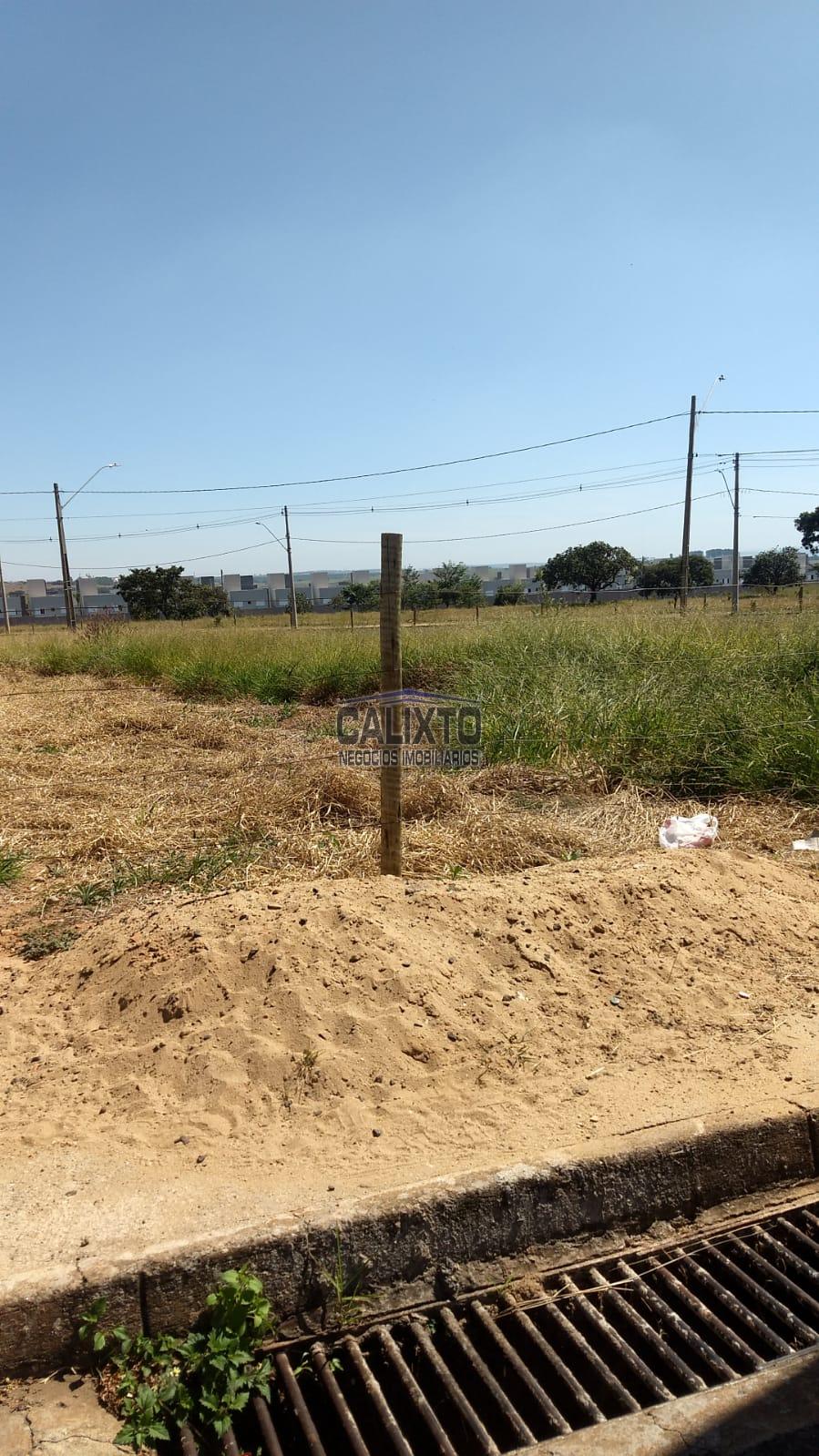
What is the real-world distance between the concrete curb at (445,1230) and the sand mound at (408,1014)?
125 millimetres

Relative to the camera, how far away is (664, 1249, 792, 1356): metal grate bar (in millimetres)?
2088

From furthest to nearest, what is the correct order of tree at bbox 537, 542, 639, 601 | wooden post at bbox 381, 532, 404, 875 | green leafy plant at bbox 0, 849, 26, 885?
1. tree at bbox 537, 542, 639, 601
2. green leafy plant at bbox 0, 849, 26, 885
3. wooden post at bbox 381, 532, 404, 875

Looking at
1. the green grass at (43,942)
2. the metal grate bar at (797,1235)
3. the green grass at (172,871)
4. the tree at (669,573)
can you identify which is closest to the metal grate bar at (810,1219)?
the metal grate bar at (797,1235)

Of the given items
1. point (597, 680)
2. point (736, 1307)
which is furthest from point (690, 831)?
point (597, 680)

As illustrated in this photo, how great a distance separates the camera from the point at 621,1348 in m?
2.05

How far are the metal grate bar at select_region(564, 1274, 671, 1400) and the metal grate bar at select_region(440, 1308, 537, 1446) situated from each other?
0.29 m

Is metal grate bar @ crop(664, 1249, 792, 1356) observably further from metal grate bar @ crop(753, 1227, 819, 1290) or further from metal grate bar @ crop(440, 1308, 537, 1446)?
metal grate bar @ crop(440, 1308, 537, 1446)

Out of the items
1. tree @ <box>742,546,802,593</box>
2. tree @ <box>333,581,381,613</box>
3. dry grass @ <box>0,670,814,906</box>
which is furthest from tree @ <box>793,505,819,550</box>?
dry grass @ <box>0,670,814,906</box>

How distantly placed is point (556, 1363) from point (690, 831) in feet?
11.1

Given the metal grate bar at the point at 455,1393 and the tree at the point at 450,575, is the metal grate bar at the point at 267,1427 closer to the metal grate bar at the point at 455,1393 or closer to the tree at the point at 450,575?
the metal grate bar at the point at 455,1393

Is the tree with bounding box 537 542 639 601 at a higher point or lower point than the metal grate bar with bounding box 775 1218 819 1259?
higher

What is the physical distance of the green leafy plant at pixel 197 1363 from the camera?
1835mm

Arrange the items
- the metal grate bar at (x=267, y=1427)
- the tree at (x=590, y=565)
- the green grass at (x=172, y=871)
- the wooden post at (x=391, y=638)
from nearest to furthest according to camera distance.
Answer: the metal grate bar at (x=267, y=1427) → the wooden post at (x=391, y=638) → the green grass at (x=172, y=871) → the tree at (x=590, y=565)

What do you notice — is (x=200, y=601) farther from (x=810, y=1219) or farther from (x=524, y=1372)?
(x=524, y=1372)
